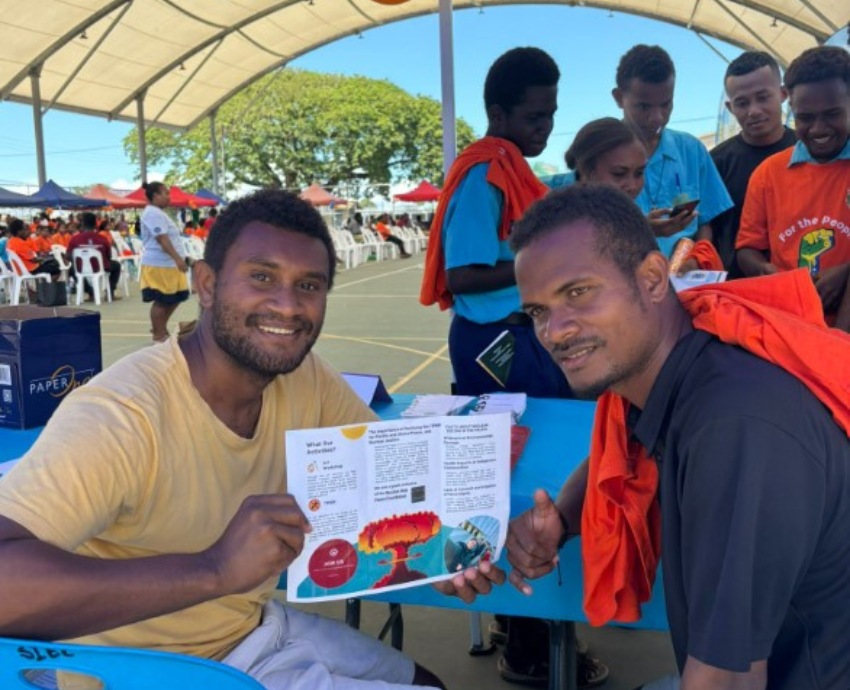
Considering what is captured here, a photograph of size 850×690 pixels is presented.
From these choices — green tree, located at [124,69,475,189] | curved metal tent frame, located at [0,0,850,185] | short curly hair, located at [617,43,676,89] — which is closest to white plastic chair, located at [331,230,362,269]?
curved metal tent frame, located at [0,0,850,185]

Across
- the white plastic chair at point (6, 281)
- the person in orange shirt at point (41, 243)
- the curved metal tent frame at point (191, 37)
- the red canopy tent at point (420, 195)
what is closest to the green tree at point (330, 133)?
the red canopy tent at point (420, 195)

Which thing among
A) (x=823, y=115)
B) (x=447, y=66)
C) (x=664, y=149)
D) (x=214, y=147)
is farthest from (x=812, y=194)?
(x=214, y=147)

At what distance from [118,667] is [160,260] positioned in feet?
25.4

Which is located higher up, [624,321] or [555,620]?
[624,321]

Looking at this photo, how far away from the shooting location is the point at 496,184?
2.71m

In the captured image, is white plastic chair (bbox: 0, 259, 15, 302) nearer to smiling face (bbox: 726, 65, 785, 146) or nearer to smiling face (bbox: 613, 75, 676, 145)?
smiling face (bbox: 613, 75, 676, 145)

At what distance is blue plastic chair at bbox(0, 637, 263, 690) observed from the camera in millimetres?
988

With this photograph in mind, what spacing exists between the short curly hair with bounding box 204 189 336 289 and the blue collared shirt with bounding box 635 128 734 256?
1.86m

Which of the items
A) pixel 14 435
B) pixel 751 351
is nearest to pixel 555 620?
pixel 751 351

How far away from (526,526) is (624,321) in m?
0.55

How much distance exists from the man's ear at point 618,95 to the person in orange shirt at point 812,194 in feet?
2.20

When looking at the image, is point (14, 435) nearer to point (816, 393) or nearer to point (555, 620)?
point (555, 620)

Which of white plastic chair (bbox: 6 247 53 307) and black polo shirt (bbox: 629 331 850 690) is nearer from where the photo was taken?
black polo shirt (bbox: 629 331 850 690)

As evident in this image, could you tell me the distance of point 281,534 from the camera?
49.1 inches
